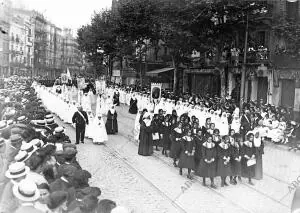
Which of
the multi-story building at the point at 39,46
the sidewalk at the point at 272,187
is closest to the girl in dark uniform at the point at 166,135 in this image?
the sidewalk at the point at 272,187

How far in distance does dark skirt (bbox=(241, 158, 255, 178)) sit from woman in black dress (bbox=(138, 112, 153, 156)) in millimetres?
3929

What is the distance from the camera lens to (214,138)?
1134 centimetres

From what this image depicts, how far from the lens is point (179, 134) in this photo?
1323 cm

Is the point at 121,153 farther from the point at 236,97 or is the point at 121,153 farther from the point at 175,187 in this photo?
the point at 236,97

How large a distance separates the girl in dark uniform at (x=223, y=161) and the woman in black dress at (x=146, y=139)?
386cm

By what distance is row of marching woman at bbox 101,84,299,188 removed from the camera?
36.6 feet

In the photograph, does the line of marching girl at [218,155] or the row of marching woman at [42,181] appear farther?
the line of marching girl at [218,155]

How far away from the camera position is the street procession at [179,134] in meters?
6.89

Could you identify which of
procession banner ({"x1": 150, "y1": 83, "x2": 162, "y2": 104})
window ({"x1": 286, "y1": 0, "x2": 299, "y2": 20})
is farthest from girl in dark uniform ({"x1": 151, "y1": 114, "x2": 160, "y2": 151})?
window ({"x1": 286, "y1": 0, "x2": 299, "y2": 20})

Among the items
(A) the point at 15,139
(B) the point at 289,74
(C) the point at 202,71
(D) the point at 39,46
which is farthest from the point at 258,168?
(D) the point at 39,46

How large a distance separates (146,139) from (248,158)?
13.4 ft

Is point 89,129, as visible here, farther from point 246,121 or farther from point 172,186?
point 172,186

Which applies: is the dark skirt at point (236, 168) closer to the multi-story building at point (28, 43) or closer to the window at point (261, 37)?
the window at point (261, 37)

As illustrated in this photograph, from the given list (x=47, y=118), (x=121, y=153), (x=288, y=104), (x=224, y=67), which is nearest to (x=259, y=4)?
(x=224, y=67)
